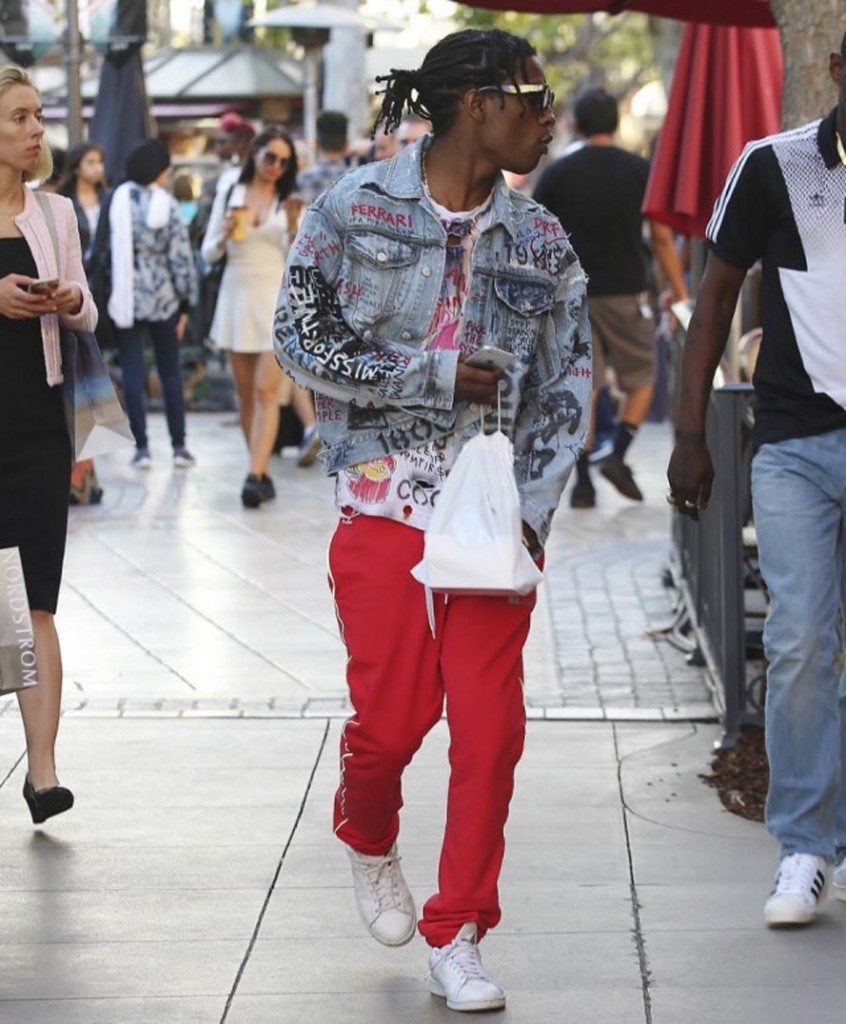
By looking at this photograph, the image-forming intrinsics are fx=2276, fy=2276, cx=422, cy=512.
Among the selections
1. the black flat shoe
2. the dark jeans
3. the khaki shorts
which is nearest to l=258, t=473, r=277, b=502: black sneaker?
the dark jeans

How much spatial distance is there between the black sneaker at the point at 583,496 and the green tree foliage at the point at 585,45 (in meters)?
21.2

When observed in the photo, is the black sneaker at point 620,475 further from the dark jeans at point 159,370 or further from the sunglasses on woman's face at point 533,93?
the sunglasses on woman's face at point 533,93

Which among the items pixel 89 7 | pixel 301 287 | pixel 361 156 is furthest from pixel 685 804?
pixel 89 7

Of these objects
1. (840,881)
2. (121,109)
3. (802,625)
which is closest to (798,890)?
(840,881)

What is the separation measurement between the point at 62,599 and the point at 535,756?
136 inches

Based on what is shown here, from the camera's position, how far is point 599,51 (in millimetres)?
47625

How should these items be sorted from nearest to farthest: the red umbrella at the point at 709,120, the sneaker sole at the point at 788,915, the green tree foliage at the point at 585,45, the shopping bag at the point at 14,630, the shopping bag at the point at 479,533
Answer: the shopping bag at the point at 479,533 → the sneaker sole at the point at 788,915 → the shopping bag at the point at 14,630 → the red umbrella at the point at 709,120 → the green tree foliage at the point at 585,45

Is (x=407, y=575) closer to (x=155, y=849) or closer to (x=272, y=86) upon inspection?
(x=155, y=849)

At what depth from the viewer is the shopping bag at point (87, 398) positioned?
6.03m

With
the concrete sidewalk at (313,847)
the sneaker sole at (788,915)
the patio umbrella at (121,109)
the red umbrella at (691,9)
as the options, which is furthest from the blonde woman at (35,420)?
the patio umbrella at (121,109)

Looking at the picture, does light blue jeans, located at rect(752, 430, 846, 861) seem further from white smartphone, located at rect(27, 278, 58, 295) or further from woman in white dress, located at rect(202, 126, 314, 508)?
woman in white dress, located at rect(202, 126, 314, 508)

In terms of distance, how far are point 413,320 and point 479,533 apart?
48cm

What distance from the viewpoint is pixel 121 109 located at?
57.3ft

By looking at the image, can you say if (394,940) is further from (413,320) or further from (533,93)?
(533,93)
